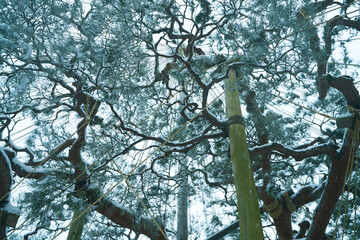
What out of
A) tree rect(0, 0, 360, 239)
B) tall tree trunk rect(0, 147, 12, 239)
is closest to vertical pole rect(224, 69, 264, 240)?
tree rect(0, 0, 360, 239)

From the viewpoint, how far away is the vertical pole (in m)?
2.51

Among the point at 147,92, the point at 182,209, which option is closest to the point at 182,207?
the point at 182,209

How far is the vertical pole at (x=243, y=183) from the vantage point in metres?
2.51

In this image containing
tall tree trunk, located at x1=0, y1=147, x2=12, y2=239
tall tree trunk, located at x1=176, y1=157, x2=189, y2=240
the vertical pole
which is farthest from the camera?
tall tree trunk, located at x1=176, y1=157, x2=189, y2=240

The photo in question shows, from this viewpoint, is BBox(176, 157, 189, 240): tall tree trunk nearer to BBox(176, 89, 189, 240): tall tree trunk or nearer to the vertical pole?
BBox(176, 89, 189, 240): tall tree trunk

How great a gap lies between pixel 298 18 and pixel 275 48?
16.8 inches

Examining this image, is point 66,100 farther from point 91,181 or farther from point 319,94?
point 319,94

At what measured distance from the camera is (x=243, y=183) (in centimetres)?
279

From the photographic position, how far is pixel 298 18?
3557 millimetres

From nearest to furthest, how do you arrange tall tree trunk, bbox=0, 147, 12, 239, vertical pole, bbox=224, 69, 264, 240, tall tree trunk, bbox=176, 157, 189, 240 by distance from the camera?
vertical pole, bbox=224, 69, 264, 240
tall tree trunk, bbox=0, 147, 12, 239
tall tree trunk, bbox=176, 157, 189, 240

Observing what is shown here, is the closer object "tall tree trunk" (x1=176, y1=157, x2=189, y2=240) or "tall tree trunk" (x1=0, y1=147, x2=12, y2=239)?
"tall tree trunk" (x1=0, y1=147, x2=12, y2=239)

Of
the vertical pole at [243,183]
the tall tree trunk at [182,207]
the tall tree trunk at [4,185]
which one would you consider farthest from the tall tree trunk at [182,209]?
the tall tree trunk at [4,185]

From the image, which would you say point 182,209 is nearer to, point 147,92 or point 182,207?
point 182,207

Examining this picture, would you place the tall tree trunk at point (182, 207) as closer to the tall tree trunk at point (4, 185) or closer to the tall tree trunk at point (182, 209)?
the tall tree trunk at point (182, 209)
